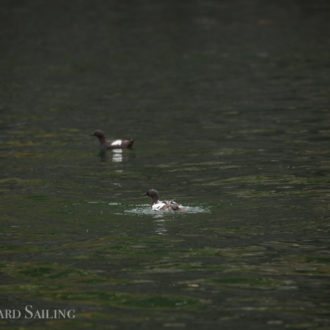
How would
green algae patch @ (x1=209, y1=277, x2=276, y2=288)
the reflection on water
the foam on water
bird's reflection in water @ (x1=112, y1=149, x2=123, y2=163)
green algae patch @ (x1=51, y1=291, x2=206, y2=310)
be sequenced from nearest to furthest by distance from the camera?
green algae patch @ (x1=51, y1=291, x2=206, y2=310) → green algae patch @ (x1=209, y1=277, x2=276, y2=288) → the reflection on water → the foam on water → bird's reflection in water @ (x1=112, y1=149, x2=123, y2=163)

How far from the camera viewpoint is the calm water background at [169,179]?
1412 centimetres

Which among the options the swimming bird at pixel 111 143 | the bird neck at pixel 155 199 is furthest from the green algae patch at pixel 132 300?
the swimming bird at pixel 111 143

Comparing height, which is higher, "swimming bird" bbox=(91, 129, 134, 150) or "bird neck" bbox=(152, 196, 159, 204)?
"bird neck" bbox=(152, 196, 159, 204)

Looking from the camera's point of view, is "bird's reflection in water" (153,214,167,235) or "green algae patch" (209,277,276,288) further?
"bird's reflection in water" (153,214,167,235)

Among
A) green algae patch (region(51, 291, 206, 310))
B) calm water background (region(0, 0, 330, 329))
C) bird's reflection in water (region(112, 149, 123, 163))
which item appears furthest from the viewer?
bird's reflection in water (region(112, 149, 123, 163))

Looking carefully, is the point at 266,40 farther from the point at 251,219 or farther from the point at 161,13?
the point at 251,219

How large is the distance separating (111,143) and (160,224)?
363 inches

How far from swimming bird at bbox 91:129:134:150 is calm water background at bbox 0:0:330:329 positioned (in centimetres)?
37

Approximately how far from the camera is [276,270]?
15.2 metres

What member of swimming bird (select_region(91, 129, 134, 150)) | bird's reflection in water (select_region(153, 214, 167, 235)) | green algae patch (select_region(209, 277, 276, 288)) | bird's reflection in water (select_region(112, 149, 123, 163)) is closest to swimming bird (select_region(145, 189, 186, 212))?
bird's reflection in water (select_region(153, 214, 167, 235))

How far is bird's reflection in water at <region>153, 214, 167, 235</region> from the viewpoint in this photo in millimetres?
17472

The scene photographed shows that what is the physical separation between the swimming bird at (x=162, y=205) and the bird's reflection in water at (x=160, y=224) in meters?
0.15

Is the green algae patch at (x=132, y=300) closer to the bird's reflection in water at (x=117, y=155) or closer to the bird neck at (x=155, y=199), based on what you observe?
the bird neck at (x=155, y=199)

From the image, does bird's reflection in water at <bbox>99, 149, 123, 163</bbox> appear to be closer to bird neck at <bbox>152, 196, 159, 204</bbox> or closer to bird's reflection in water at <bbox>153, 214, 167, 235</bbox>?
bird neck at <bbox>152, 196, 159, 204</bbox>
